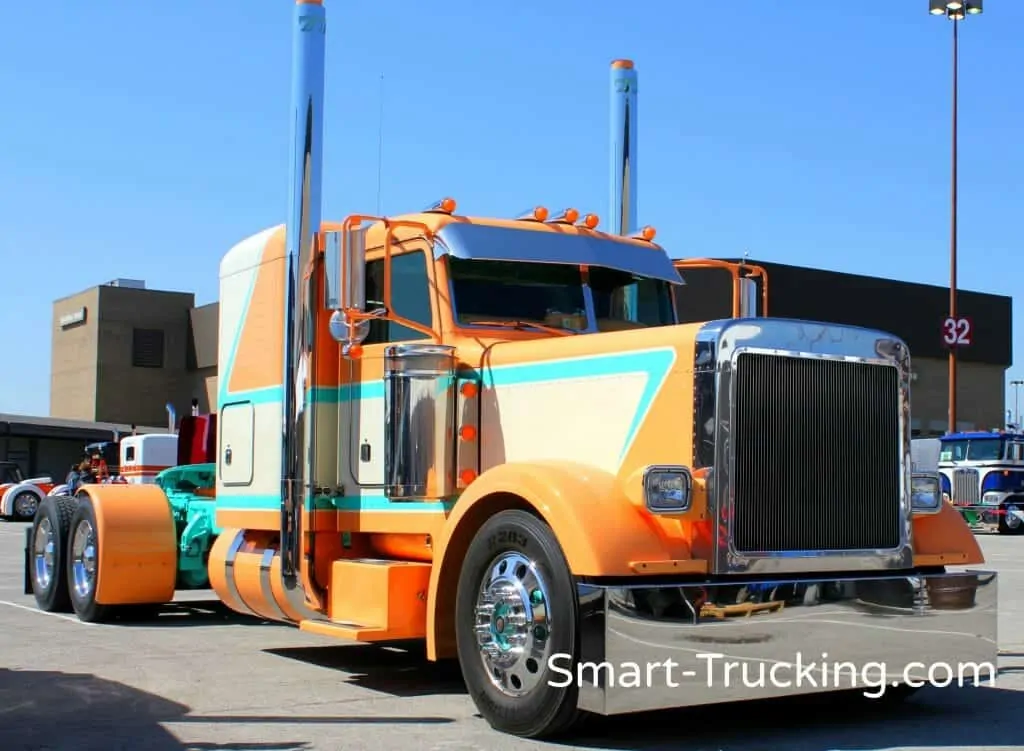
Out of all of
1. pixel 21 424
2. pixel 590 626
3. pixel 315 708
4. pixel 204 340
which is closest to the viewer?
pixel 590 626

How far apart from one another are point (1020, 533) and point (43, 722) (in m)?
28.0

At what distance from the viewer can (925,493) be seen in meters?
7.04

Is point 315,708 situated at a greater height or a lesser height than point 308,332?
lesser

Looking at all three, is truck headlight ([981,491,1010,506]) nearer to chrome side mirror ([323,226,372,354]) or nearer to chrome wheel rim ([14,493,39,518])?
chrome wheel rim ([14,493,39,518])

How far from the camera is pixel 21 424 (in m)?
48.2

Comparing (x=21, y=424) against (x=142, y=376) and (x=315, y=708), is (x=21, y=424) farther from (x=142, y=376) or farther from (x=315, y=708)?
(x=315, y=708)

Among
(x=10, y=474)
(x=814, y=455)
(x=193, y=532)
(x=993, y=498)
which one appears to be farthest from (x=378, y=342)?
(x=10, y=474)

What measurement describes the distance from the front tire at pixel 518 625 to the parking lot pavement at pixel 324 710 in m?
0.17

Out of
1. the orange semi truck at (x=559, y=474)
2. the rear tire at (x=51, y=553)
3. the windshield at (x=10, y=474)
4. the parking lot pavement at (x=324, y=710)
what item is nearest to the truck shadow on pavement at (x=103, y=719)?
the parking lot pavement at (x=324, y=710)

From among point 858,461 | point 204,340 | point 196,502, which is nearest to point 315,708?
point 858,461

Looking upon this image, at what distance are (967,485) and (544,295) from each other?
84.1 ft

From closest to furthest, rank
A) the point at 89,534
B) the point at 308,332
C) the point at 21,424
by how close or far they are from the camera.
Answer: the point at 308,332 < the point at 89,534 < the point at 21,424

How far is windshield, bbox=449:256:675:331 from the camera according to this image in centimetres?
791

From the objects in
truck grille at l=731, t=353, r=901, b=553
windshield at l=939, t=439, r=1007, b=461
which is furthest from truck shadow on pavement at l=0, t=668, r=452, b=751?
windshield at l=939, t=439, r=1007, b=461
